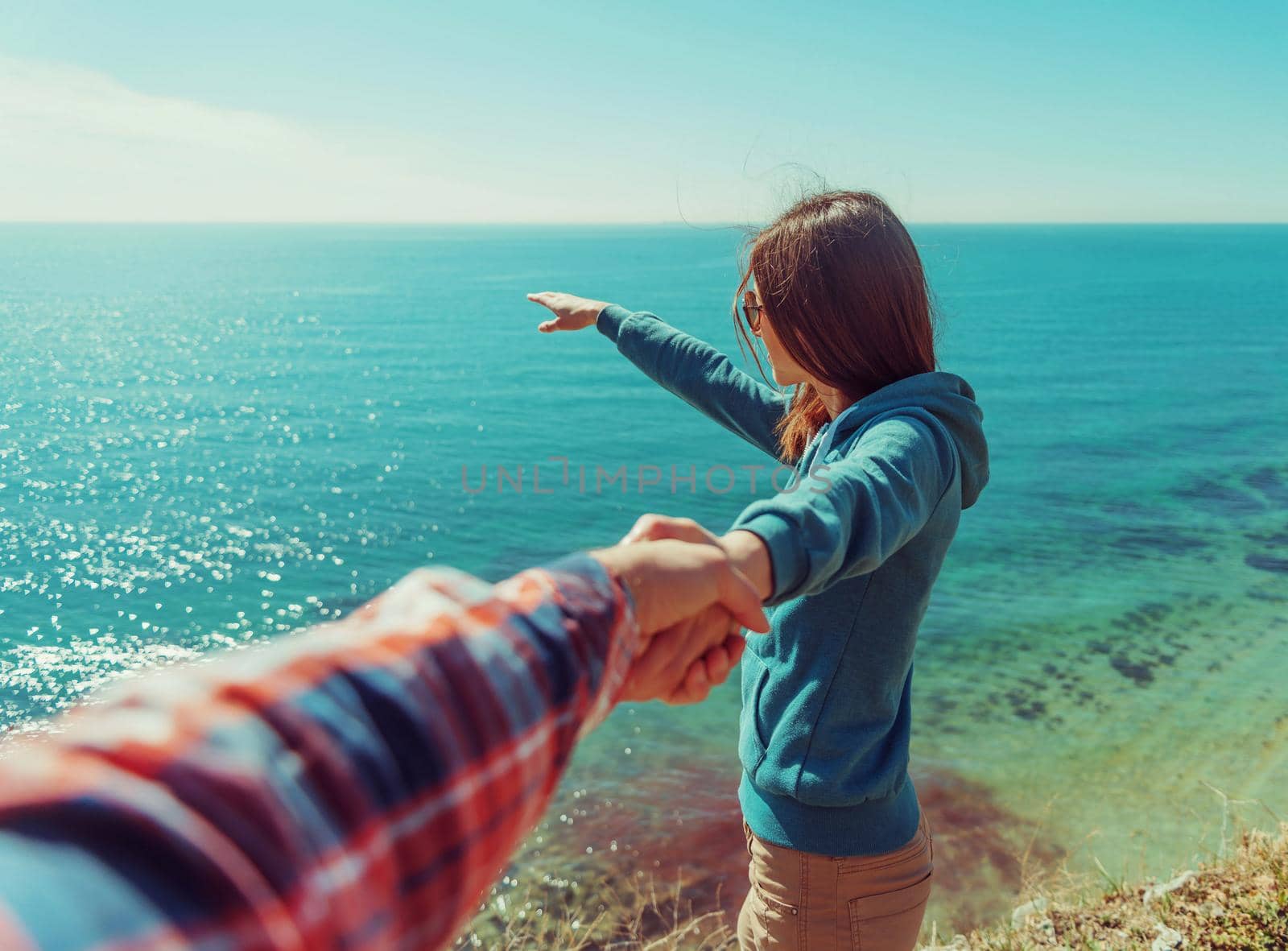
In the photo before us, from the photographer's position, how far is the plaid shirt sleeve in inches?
25.0

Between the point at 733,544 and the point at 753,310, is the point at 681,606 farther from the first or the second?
the point at 753,310

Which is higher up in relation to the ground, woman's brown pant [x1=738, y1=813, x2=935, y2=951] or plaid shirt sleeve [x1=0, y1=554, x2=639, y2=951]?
plaid shirt sleeve [x1=0, y1=554, x2=639, y2=951]

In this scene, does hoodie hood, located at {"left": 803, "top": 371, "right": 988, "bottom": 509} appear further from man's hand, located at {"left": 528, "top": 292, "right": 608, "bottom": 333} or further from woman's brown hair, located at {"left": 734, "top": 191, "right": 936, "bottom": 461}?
man's hand, located at {"left": 528, "top": 292, "right": 608, "bottom": 333}

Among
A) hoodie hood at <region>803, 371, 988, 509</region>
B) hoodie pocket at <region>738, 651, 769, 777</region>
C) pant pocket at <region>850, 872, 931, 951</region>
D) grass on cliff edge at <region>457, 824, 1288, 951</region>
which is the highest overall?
hoodie hood at <region>803, 371, 988, 509</region>

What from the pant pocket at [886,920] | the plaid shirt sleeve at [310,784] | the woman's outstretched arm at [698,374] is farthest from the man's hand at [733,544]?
the woman's outstretched arm at [698,374]

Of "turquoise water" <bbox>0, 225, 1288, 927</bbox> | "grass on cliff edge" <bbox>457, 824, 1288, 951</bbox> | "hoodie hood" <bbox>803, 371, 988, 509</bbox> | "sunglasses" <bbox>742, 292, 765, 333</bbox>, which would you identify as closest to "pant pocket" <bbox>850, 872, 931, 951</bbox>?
"hoodie hood" <bbox>803, 371, 988, 509</bbox>

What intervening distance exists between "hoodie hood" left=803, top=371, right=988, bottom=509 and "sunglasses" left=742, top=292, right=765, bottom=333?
0.47 meters

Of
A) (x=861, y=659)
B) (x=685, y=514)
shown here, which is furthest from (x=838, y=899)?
(x=685, y=514)

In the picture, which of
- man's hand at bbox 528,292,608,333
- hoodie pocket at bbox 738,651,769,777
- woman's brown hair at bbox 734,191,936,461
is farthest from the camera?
man's hand at bbox 528,292,608,333

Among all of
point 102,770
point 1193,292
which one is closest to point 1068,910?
point 102,770

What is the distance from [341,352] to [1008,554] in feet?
161

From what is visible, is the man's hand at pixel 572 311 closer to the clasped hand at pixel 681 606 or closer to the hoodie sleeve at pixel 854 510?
the hoodie sleeve at pixel 854 510

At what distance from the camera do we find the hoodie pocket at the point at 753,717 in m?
2.64

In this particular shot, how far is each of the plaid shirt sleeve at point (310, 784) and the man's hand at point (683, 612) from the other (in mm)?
327
